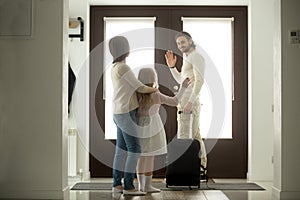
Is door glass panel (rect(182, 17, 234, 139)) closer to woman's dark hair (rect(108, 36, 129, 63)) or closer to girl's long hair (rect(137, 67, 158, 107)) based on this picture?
girl's long hair (rect(137, 67, 158, 107))

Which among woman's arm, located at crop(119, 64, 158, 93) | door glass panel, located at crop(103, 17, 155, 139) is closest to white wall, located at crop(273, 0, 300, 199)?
woman's arm, located at crop(119, 64, 158, 93)

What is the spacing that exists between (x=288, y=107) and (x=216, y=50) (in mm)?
2244

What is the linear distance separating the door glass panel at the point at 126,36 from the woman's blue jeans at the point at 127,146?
1.99 metres

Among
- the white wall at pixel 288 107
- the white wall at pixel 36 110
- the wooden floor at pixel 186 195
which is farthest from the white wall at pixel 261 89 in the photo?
the white wall at pixel 36 110

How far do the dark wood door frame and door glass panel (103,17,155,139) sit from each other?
2.0 inches

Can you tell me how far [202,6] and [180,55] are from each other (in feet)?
2.02

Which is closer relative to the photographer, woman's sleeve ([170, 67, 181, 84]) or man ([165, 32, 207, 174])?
man ([165, 32, 207, 174])

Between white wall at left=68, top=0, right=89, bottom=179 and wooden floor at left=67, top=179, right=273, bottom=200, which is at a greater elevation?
white wall at left=68, top=0, right=89, bottom=179

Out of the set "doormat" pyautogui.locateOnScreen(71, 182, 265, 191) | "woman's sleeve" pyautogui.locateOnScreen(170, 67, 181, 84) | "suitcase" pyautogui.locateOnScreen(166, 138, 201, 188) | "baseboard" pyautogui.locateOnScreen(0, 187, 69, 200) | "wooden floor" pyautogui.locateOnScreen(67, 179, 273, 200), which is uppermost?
"woman's sleeve" pyautogui.locateOnScreen(170, 67, 181, 84)

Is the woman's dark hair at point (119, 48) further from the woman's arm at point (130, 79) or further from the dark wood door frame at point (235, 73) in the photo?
the dark wood door frame at point (235, 73)

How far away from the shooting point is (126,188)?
4.77 metres

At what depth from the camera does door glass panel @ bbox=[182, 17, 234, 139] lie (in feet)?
22.1

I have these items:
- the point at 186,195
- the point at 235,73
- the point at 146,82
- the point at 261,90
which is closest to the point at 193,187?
the point at 186,195

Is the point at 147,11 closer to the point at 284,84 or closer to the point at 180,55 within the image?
the point at 180,55
